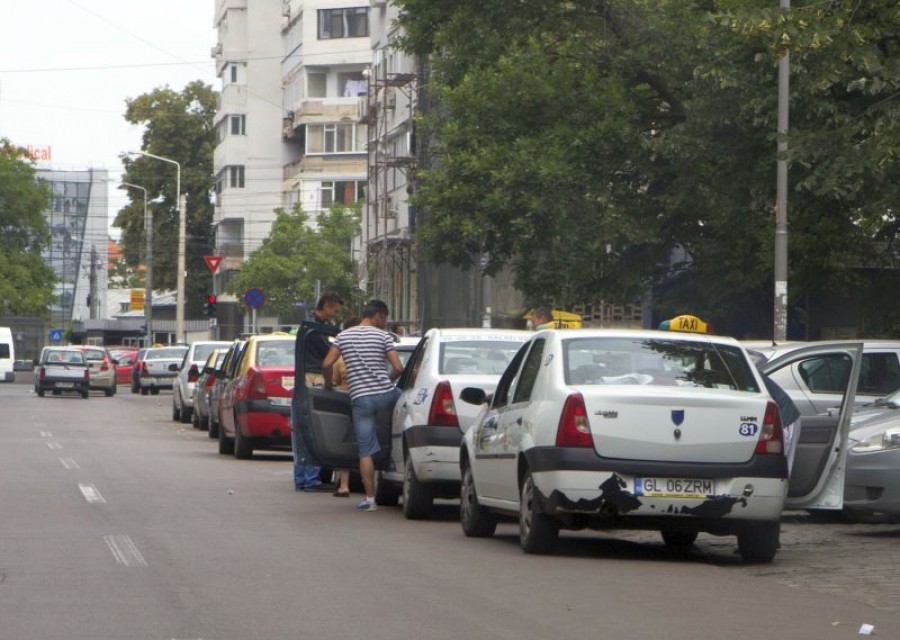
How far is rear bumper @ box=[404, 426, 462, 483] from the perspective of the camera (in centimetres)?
1606

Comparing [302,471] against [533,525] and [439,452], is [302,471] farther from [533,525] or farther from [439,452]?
[533,525]

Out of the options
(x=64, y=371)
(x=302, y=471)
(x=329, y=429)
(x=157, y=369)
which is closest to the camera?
(x=329, y=429)

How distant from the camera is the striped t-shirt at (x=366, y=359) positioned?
1764 cm

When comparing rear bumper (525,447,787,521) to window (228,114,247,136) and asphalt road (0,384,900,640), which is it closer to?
asphalt road (0,384,900,640)

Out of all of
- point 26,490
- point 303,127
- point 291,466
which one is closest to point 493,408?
point 26,490

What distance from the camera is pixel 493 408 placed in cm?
1468

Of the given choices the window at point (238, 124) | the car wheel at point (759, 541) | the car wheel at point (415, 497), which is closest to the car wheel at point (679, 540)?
the car wheel at point (759, 541)

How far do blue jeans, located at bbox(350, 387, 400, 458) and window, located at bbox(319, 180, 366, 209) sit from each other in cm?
7297

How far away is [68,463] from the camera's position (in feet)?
81.1

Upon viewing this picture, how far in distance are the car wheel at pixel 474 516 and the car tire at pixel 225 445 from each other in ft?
42.6

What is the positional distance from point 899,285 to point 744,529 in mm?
20983

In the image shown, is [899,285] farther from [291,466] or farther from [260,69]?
[260,69]

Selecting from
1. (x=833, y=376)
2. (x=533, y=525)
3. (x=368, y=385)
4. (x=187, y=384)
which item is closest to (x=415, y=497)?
(x=368, y=385)

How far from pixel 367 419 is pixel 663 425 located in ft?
16.9
